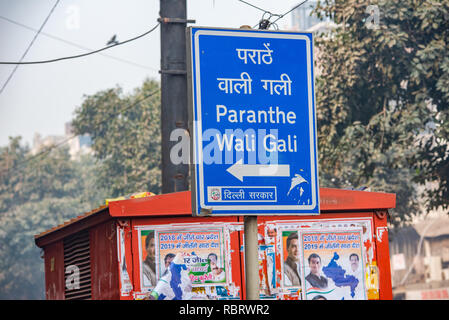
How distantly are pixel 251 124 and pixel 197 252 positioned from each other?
4.99 meters

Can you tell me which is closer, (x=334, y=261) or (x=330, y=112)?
(x=334, y=261)

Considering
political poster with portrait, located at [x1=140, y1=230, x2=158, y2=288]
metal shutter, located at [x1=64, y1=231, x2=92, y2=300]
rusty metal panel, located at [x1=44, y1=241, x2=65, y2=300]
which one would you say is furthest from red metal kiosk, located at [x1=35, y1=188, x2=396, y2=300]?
rusty metal panel, located at [x1=44, y1=241, x2=65, y2=300]

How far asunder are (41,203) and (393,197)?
6612cm

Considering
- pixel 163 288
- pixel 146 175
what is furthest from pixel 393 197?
pixel 146 175

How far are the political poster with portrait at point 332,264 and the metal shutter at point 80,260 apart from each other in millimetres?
2927

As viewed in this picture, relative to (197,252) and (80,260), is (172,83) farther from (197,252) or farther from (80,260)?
(197,252)

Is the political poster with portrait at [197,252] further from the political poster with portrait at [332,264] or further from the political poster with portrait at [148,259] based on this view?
the political poster with portrait at [332,264]

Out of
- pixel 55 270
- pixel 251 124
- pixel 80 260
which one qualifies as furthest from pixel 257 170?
pixel 55 270

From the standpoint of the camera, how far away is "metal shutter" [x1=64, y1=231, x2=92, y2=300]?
33.2 ft

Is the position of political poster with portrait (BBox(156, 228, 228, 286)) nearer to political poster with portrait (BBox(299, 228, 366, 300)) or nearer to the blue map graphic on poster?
political poster with portrait (BBox(299, 228, 366, 300))

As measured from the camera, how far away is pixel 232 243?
8875mm
